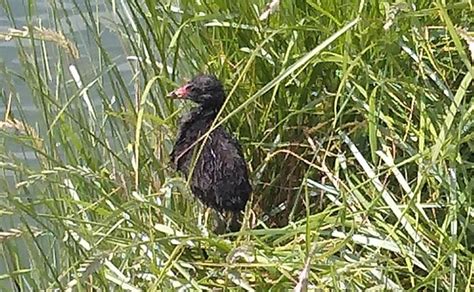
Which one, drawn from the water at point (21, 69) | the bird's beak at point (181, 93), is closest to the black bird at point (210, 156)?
the bird's beak at point (181, 93)

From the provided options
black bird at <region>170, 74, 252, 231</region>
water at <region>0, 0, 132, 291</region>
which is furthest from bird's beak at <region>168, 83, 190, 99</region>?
water at <region>0, 0, 132, 291</region>

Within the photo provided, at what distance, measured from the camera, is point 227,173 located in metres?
2.27

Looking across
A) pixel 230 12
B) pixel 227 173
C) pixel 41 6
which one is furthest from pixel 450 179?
pixel 41 6

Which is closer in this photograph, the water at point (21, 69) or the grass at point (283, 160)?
the grass at point (283, 160)

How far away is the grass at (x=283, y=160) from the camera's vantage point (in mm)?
2002

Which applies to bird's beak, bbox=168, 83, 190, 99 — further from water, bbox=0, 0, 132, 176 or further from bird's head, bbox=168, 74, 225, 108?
water, bbox=0, 0, 132, 176

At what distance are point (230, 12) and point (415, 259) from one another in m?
0.72

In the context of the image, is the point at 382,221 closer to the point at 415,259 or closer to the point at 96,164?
the point at 415,259

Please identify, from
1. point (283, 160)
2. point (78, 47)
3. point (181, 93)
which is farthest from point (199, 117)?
point (78, 47)

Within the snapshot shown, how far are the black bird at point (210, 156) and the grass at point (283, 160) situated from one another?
0.20ft

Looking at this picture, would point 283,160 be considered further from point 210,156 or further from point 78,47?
point 78,47

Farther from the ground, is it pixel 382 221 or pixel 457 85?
pixel 457 85

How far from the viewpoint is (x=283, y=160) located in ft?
7.80

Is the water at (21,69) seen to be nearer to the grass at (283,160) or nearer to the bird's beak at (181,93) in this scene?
the grass at (283,160)
